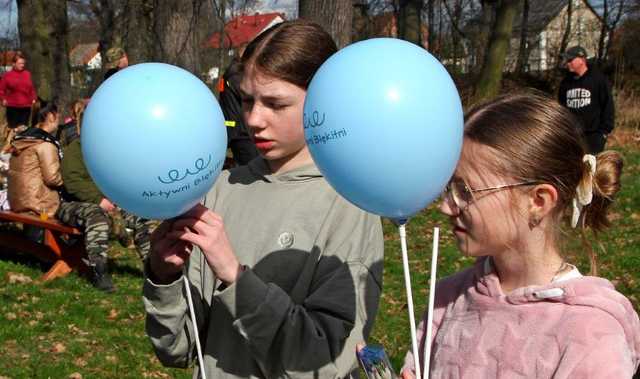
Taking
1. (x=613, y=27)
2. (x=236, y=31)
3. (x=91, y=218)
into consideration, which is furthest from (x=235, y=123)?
(x=613, y=27)

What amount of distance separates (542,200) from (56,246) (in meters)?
5.62

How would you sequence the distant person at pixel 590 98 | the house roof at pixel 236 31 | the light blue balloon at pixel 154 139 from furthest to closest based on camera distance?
1. the house roof at pixel 236 31
2. the distant person at pixel 590 98
3. the light blue balloon at pixel 154 139

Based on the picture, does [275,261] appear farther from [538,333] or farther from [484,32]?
[484,32]

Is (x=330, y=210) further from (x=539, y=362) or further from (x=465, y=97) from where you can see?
(x=465, y=97)

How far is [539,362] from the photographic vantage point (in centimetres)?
175

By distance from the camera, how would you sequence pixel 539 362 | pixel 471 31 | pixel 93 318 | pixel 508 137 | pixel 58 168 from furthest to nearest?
pixel 471 31 < pixel 58 168 < pixel 93 318 < pixel 508 137 < pixel 539 362

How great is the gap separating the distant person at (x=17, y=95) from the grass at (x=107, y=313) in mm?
6351

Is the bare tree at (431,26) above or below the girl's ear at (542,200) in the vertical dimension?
below

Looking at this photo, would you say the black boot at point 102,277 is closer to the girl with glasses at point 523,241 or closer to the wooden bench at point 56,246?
the wooden bench at point 56,246

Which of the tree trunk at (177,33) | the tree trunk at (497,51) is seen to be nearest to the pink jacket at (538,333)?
→ the tree trunk at (177,33)

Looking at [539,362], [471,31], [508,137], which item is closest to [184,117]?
[508,137]

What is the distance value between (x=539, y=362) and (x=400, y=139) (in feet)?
2.02

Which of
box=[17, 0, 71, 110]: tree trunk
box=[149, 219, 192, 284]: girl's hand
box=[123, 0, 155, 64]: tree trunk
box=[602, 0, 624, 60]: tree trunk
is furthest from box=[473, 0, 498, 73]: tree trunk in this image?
box=[149, 219, 192, 284]: girl's hand

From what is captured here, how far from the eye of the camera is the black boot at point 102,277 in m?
6.28
